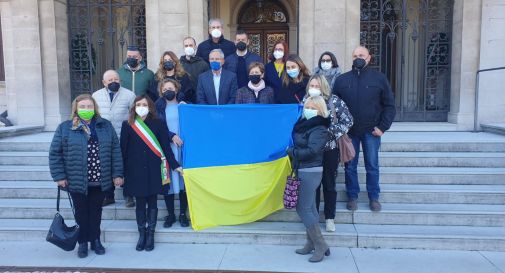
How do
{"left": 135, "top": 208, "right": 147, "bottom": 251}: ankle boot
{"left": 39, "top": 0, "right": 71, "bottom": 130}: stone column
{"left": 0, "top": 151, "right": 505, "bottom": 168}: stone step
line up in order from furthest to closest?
{"left": 39, "top": 0, "right": 71, "bottom": 130}: stone column → {"left": 0, "top": 151, "right": 505, "bottom": 168}: stone step → {"left": 135, "top": 208, "right": 147, "bottom": 251}: ankle boot

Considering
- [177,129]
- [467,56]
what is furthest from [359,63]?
[467,56]

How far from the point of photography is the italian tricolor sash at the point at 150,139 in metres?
5.23

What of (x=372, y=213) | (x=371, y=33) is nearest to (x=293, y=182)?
(x=372, y=213)

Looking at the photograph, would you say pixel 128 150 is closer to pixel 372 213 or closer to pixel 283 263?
pixel 283 263

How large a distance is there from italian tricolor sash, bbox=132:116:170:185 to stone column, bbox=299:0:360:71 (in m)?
4.73

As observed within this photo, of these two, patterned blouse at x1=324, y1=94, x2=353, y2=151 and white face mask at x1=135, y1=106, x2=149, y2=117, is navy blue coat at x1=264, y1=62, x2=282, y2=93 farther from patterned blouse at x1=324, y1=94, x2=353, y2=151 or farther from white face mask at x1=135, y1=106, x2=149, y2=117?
white face mask at x1=135, y1=106, x2=149, y2=117

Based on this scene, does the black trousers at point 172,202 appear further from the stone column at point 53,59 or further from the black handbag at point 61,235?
the stone column at point 53,59

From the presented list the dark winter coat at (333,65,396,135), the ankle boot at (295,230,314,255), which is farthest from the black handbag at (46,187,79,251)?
the dark winter coat at (333,65,396,135)

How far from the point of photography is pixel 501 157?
265 inches

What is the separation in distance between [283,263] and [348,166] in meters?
1.63

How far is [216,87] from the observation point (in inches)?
236

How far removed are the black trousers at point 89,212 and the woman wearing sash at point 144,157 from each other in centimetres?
36

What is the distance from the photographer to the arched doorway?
1301cm

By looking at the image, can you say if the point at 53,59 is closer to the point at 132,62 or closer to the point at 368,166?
the point at 132,62
